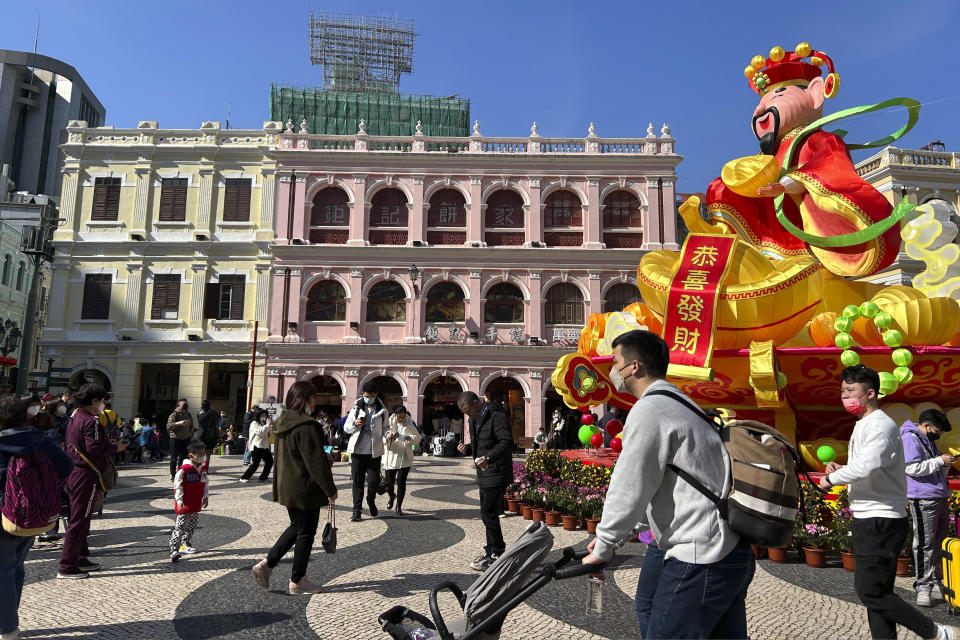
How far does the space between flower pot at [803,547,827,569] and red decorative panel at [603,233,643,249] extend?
20596mm

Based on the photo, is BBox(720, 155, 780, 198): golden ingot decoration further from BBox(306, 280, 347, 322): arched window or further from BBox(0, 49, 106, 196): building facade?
BBox(0, 49, 106, 196): building facade

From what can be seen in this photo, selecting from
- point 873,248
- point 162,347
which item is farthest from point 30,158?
point 873,248

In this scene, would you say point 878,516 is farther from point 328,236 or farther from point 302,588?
point 328,236

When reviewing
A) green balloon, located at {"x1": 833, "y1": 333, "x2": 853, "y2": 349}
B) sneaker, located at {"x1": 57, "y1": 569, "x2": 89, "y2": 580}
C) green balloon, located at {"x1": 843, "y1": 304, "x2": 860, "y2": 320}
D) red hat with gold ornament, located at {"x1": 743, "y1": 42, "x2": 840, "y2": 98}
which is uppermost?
red hat with gold ornament, located at {"x1": 743, "y1": 42, "x2": 840, "y2": 98}

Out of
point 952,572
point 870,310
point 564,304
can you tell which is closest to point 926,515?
point 952,572

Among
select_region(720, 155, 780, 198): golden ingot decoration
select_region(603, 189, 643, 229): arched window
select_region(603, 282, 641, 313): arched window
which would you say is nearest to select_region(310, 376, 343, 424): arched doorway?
select_region(603, 282, 641, 313): arched window

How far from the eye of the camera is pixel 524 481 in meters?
9.98

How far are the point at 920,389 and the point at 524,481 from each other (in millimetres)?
5769

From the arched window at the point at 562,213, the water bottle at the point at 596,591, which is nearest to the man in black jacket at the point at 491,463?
the water bottle at the point at 596,591

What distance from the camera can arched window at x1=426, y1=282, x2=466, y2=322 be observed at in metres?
→ 26.0

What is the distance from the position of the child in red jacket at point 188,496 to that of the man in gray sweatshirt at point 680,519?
5.49 m

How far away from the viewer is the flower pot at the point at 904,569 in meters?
6.20

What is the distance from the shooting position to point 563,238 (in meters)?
26.5

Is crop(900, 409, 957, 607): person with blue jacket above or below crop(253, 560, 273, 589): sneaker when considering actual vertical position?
above
